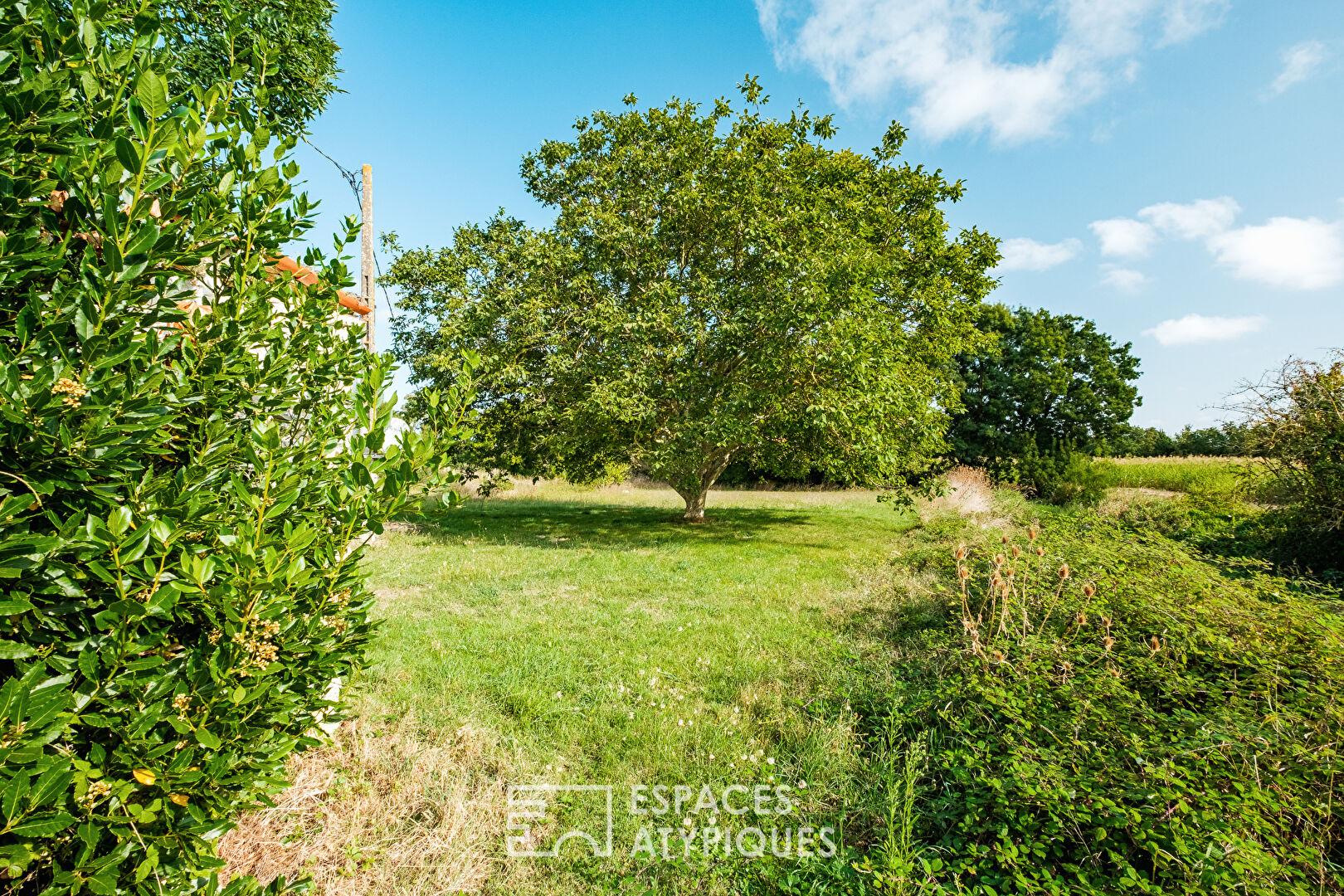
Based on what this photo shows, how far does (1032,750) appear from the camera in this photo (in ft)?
10.0

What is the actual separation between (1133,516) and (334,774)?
596 inches

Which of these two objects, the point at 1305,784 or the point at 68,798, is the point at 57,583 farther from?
the point at 1305,784

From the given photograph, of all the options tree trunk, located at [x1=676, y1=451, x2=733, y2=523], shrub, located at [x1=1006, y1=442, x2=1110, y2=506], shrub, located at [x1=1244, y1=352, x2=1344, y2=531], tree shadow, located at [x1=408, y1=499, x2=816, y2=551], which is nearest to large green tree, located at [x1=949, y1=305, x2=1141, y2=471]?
shrub, located at [x1=1006, y1=442, x2=1110, y2=506]

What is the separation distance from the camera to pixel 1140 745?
9.37 ft

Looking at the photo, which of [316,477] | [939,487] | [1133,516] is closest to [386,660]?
[316,477]

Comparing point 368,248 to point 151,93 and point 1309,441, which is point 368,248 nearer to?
point 151,93

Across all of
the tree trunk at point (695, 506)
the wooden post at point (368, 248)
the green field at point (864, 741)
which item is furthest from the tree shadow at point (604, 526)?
the green field at point (864, 741)

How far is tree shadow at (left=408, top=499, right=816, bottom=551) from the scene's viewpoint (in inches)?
542

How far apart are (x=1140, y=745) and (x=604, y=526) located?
14.7 meters


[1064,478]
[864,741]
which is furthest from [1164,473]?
[864,741]

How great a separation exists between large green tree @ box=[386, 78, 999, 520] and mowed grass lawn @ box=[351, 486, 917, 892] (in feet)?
11.9

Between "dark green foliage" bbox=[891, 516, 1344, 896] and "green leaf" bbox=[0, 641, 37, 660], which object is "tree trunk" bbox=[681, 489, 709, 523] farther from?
"green leaf" bbox=[0, 641, 37, 660]

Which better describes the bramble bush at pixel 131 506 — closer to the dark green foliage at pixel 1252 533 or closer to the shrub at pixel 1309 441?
the dark green foliage at pixel 1252 533

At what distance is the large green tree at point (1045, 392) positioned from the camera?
37.4m
